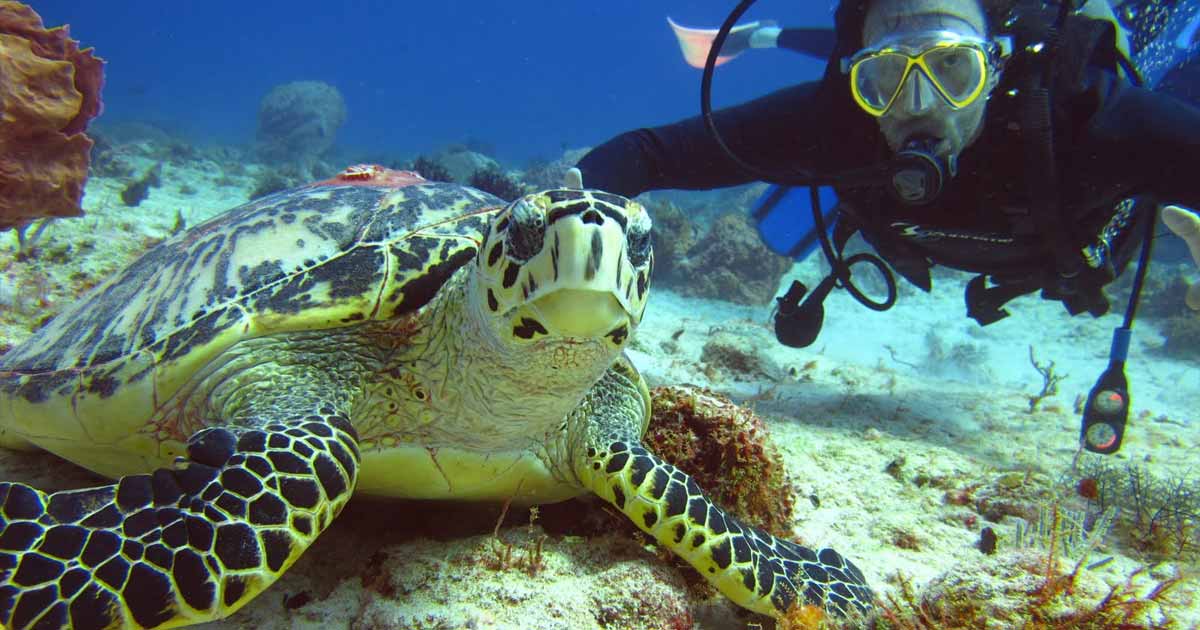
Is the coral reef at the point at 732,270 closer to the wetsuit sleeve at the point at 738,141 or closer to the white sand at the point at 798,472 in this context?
the white sand at the point at 798,472

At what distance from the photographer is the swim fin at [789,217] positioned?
207 inches

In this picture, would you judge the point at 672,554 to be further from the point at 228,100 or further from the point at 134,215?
A: the point at 228,100

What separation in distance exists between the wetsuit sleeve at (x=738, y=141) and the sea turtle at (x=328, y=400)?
1.78m

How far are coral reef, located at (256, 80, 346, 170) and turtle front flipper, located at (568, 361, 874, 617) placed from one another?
64.0 feet

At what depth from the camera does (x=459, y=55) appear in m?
→ 99.2

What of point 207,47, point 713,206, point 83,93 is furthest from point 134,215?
point 207,47

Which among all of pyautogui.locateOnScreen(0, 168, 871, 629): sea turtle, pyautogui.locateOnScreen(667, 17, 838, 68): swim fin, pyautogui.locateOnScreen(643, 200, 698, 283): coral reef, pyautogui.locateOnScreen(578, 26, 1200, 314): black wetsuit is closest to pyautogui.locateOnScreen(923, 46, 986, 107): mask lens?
pyautogui.locateOnScreen(578, 26, 1200, 314): black wetsuit

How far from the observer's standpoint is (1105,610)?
50.6 inches

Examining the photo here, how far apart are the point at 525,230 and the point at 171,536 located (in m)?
1.07

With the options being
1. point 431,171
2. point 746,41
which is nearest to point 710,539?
point 746,41

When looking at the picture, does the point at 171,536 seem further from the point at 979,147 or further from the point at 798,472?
the point at 979,147

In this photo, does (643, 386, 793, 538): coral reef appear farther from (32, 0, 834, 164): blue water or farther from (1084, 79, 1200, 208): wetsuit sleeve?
(32, 0, 834, 164): blue water

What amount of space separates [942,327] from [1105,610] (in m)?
8.95

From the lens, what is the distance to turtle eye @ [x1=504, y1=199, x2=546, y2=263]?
1.40 metres
